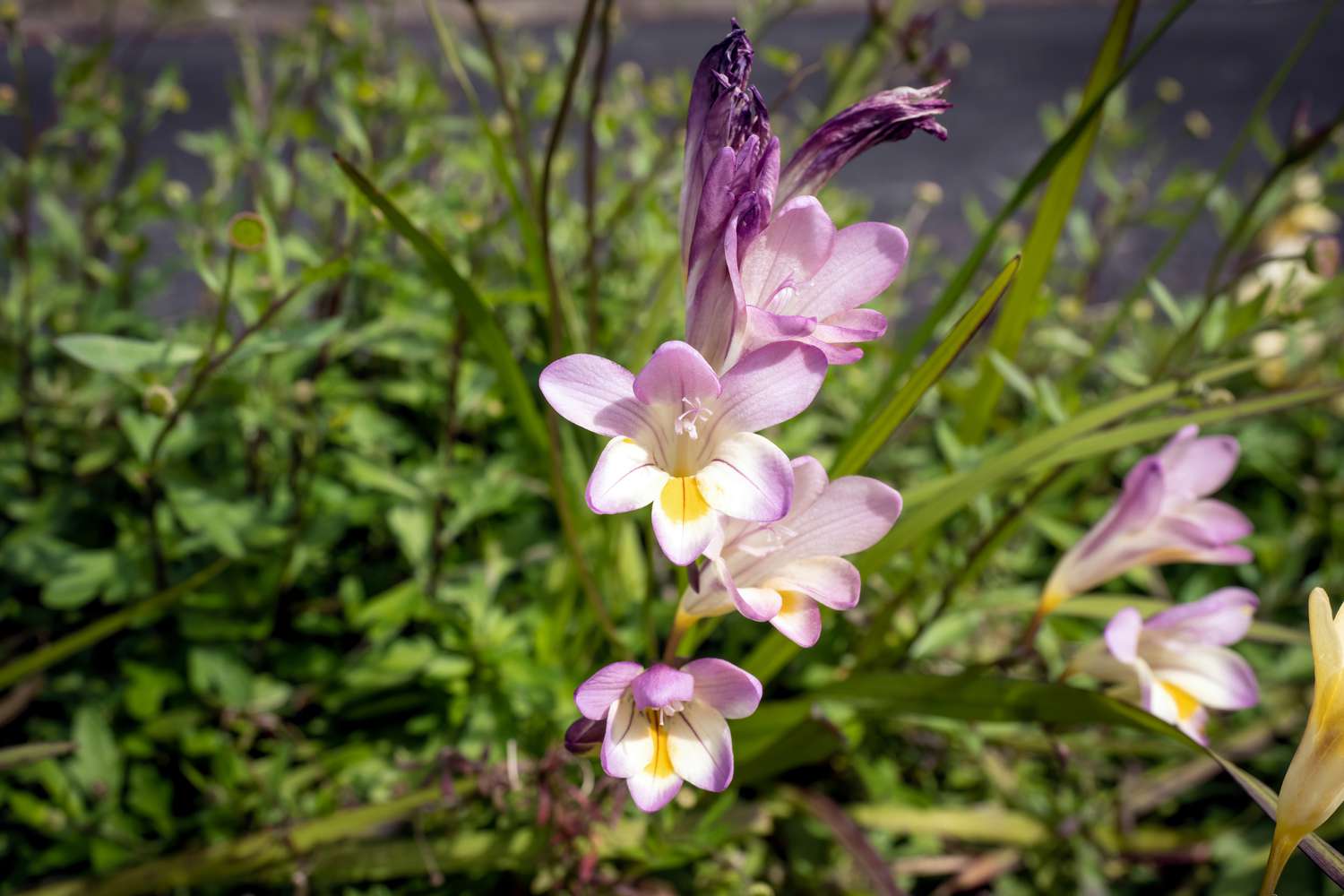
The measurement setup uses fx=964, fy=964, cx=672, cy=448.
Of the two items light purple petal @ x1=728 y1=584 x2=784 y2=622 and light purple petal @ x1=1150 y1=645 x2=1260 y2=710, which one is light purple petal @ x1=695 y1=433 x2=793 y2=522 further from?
light purple petal @ x1=1150 y1=645 x2=1260 y2=710

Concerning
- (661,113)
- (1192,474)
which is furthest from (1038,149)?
(1192,474)

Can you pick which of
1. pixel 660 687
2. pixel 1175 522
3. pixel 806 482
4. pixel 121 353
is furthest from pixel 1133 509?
pixel 121 353

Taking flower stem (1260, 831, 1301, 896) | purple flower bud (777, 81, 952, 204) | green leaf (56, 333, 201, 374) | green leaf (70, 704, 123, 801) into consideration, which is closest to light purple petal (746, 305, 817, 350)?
purple flower bud (777, 81, 952, 204)

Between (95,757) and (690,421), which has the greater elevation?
(690,421)

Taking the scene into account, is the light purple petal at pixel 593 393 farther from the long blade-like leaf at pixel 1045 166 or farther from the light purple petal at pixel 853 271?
the long blade-like leaf at pixel 1045 166

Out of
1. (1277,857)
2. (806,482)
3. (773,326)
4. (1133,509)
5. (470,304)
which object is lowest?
(1277,857)

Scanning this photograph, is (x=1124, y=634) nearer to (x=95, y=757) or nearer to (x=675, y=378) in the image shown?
(x=675, y=378)

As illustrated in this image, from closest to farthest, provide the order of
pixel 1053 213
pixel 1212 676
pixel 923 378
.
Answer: pixel 923 378, pixel 1212 676, pixel 1053 213

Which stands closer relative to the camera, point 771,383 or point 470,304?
point 771,383
